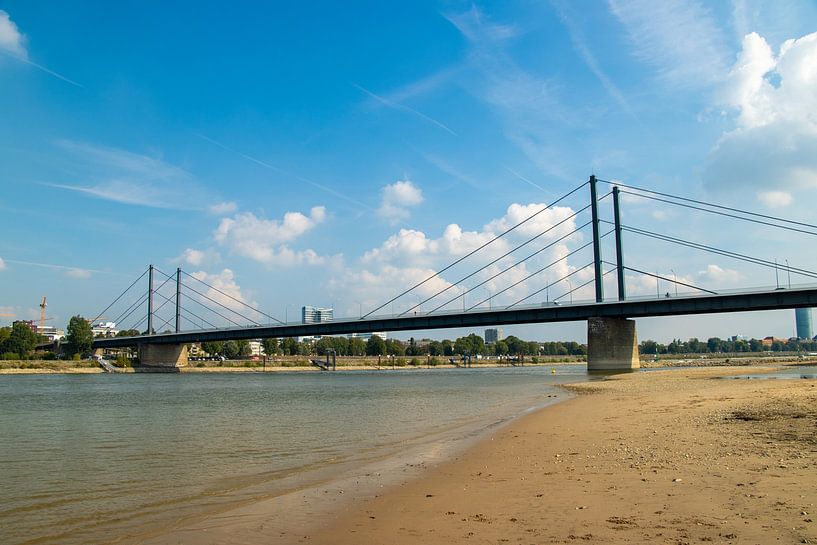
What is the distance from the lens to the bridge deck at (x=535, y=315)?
76.7 metres

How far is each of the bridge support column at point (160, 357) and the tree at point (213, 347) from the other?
56256mm

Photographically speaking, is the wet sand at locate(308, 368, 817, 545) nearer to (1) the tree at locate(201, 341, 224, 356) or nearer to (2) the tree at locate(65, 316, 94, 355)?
(2) the tree at locate(65, 316, 94, 355)

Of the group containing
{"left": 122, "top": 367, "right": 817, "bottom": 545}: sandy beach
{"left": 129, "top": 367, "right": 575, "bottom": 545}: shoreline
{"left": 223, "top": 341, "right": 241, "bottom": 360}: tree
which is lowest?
{"left": 223, "top": 341, "right": 241, "bottom": 360}: tree

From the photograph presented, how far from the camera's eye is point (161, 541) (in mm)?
8211

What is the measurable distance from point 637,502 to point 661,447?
5.33 metres

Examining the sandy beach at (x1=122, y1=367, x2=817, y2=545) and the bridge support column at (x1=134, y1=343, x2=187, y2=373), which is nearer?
the sandy beach at (x1=122, y1=367, x2=817, y2=545)

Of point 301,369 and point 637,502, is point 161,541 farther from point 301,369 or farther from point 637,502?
point 301,369

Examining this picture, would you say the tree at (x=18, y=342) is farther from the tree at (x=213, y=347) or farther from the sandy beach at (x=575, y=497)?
the sandy beach at (x=575, y=497)

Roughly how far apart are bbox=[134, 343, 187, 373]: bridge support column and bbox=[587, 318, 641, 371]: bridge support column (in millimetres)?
89325

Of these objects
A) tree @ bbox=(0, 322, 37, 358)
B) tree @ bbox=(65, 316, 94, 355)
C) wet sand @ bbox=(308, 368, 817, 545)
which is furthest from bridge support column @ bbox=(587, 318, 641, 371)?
tree @ bbox=(0, 322, 37, 358)

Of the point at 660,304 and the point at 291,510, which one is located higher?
the point at 660,304

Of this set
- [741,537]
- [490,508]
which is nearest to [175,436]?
[490,508]

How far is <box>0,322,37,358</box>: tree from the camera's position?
423ft

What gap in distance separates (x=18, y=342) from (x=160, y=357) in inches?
1322
